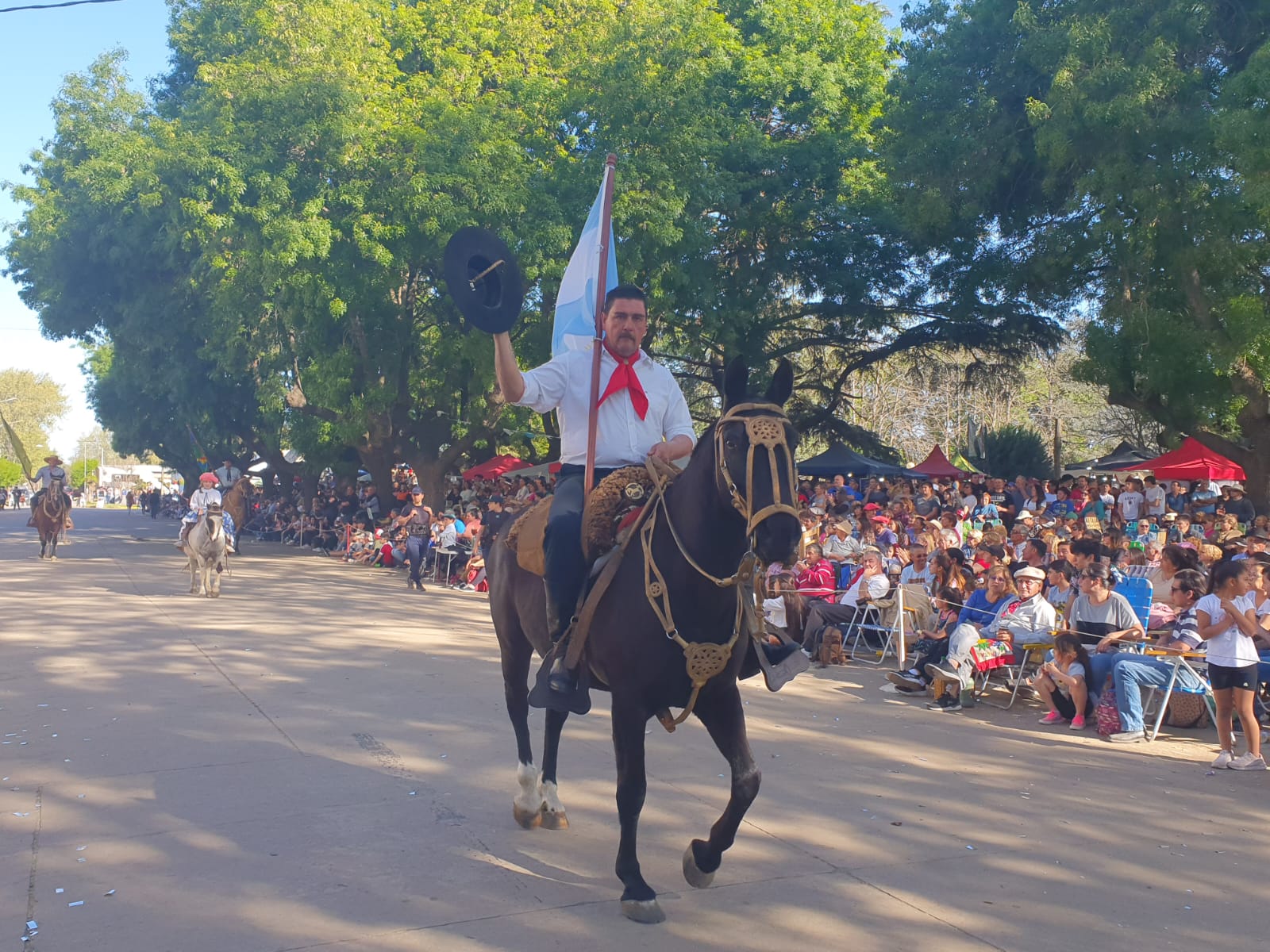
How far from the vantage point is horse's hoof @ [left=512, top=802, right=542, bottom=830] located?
18.7 feet

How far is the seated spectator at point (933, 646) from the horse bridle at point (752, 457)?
6710 millimetres

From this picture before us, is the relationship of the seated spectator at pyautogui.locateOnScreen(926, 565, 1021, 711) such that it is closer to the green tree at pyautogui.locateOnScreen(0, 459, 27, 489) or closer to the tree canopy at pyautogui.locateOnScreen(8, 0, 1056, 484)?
the tree canopy at pyautogui.locateOnScreen(8, 0, 1056, 484)

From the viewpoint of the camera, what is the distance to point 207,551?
1712 centimetres

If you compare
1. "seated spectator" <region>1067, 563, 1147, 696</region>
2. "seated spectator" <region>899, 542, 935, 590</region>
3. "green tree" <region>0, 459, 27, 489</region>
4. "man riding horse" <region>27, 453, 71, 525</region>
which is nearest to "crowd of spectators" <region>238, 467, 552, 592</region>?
"man riding horse" <region>27, 453, 71, 525</region>

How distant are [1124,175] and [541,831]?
Result: 16809mm

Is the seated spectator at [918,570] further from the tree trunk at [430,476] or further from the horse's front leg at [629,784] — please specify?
the tree trunk at [430,476]

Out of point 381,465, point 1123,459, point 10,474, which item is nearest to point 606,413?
point 381,465

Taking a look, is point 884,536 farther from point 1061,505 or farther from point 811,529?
point 1061,505

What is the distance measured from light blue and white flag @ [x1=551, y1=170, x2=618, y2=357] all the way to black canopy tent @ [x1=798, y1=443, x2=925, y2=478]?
21.3 metres

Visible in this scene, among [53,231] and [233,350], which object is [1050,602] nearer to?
[233,350]

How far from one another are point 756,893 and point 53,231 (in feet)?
104

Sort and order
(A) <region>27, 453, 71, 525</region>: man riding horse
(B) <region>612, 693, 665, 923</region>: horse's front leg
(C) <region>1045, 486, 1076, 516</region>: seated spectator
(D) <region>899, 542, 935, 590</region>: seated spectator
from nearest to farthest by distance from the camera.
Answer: (B) <region>612, 693, 665, 923</region>: horse's front leg → (D) <region>899, 542, 935, 590</region>: seated spectator → (C) <region>1045, 486, 1076, 516</region>: seated spectator → (A) <region>27, 453, 71, 525</region>: man riding horse

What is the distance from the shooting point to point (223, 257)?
23250 millimetres

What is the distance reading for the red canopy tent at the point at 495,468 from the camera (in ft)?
100.0
